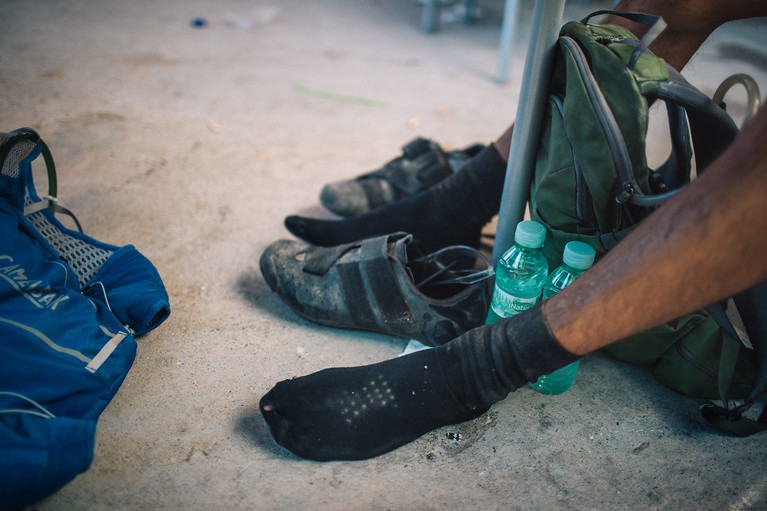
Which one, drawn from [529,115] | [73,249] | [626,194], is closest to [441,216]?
[529,115]

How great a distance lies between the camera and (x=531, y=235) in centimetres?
93

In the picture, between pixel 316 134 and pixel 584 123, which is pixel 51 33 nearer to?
pixel 316 134

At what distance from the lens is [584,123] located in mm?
849

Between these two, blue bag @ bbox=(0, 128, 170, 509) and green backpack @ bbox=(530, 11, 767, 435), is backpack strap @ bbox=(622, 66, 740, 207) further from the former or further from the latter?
blue bag @ bbox=(0, 128, 170, 509)

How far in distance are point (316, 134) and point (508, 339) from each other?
143 cm

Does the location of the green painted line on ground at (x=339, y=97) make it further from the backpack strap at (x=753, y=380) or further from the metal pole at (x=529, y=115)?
the backpack strap at (x=753, y=380)

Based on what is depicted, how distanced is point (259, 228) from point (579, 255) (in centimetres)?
96

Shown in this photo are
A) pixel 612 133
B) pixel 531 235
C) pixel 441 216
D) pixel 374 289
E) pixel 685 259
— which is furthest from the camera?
pixel 441 216

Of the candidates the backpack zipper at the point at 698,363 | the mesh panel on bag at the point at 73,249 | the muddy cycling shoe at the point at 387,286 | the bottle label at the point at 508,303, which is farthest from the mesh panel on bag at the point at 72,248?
the backpack zipper at the point at 698,363

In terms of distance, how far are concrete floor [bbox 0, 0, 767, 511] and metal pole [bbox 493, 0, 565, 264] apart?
0.38 m

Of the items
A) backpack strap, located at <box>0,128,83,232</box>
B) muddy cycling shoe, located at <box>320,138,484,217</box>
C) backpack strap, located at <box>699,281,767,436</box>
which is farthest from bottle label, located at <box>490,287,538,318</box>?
backpack strap, located at <box>0,128,83,232</box>

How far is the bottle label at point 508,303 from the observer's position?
0.96 metres

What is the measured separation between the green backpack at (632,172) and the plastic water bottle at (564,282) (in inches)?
1.3

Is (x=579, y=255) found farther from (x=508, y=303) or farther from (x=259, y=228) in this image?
(x=259, y=228)
